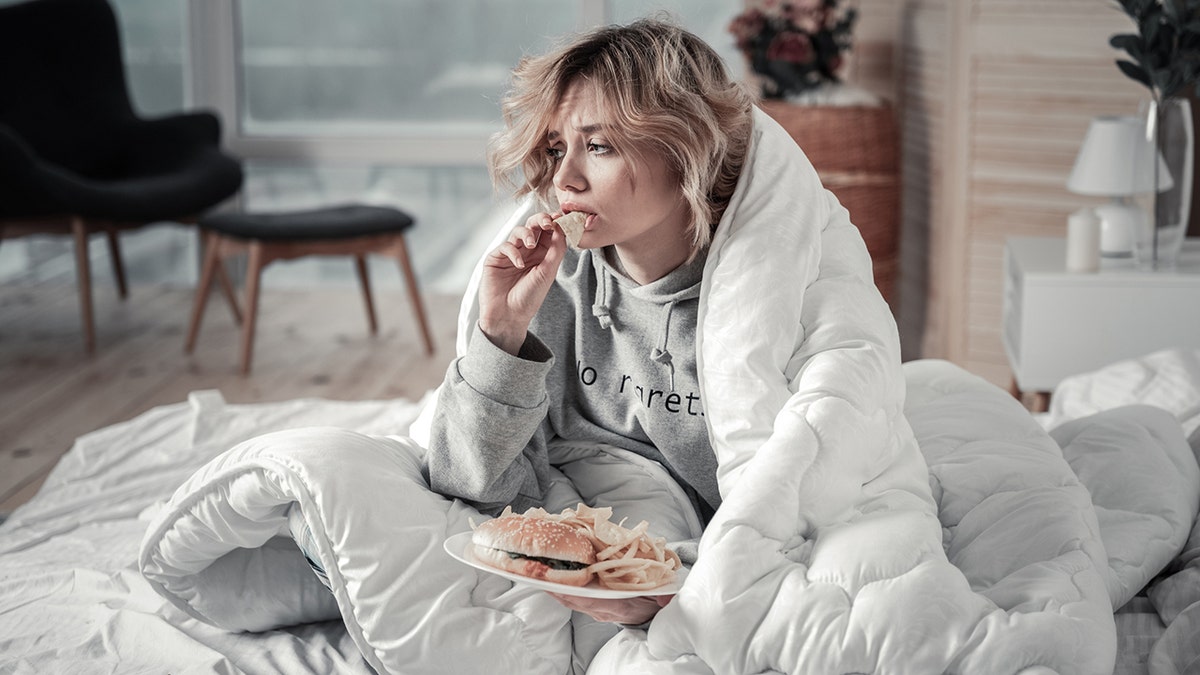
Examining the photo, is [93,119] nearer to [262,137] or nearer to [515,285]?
[262,137]

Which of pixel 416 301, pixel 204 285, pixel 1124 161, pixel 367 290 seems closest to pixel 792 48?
pixel 1124 161

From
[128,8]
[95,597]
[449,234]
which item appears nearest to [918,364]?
[95,597]

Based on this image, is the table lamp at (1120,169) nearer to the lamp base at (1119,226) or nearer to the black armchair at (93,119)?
the lamp base at (1119,226)

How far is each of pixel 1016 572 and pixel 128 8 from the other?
4414mm

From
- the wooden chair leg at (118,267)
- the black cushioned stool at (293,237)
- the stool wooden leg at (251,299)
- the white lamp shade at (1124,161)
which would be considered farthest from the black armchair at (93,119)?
the white lamp shade at (1124,161)

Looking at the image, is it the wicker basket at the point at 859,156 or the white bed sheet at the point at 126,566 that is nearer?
the white bed sheet at the point at 126,566

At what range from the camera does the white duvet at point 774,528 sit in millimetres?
1229

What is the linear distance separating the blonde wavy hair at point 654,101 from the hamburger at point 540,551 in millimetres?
423

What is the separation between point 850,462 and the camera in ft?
4.45

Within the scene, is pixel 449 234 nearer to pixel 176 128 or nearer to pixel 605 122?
pixel 176 128

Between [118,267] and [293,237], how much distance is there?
4.01ft

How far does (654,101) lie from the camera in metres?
1.44

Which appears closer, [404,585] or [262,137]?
[404,585]

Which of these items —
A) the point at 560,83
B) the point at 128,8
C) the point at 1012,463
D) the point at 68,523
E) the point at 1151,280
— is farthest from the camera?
the point at 128,8
